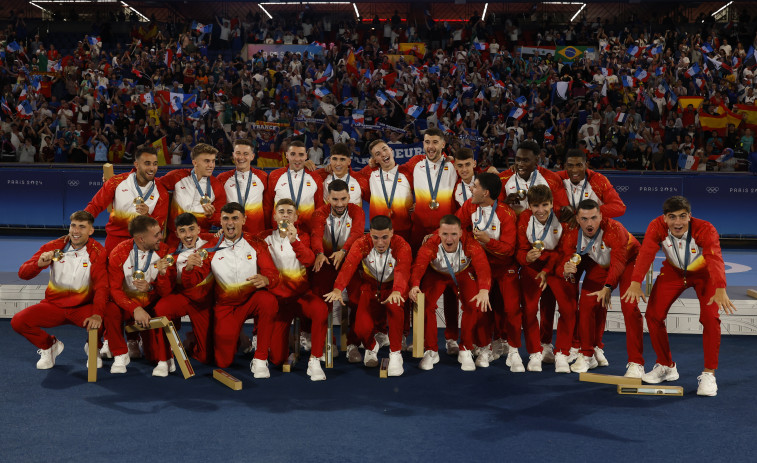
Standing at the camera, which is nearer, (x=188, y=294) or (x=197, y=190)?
(x=188, y=294)

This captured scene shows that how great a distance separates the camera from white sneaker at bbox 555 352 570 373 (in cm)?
691

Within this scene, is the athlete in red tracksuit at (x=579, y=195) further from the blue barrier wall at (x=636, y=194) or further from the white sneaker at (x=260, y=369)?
the blue barrier wall at (x=636, y=194)

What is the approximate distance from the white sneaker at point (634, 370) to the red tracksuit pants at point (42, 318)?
16.2 ft

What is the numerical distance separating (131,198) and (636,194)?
9296mm

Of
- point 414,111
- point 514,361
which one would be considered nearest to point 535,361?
point 514,361

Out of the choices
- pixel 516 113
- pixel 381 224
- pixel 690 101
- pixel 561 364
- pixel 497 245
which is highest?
pixel 690 101

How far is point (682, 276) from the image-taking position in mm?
6441

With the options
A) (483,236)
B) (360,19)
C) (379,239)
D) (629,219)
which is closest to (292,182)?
(379,239)

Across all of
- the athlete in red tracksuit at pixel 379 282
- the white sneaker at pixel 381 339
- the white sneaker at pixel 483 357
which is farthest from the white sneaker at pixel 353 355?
the white sneaker at pixel 483 357

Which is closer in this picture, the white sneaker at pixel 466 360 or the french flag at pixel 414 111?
the white sneaker at pixel 466 360

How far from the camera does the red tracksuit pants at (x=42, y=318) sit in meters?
6.76

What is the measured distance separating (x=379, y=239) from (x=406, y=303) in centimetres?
87

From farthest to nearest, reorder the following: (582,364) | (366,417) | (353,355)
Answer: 1. (353,355)
2. (582,364)
3. (366,417)

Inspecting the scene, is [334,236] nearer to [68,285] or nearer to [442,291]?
[442,291]
